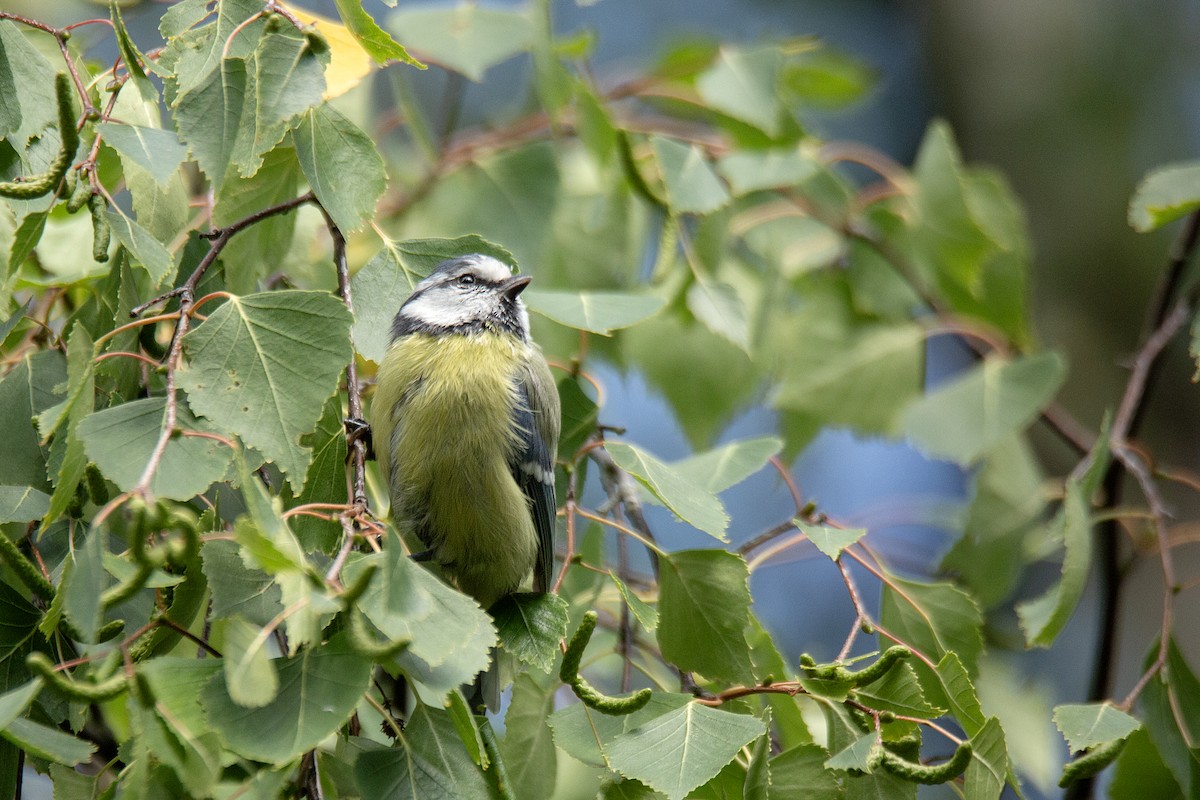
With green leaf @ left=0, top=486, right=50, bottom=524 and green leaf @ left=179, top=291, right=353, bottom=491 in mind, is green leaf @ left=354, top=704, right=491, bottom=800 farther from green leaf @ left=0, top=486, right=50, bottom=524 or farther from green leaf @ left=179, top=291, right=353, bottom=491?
green leaf @ left=0, top=486, right=50, bottom=524

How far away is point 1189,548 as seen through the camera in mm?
A: 4395

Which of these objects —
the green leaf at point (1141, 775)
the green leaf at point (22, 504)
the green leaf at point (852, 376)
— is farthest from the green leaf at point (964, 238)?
the green leaf at point (22, 504)

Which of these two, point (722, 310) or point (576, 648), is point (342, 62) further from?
point (576, 648)

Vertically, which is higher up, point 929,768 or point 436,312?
point 929,768

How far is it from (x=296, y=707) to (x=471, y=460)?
0.93 meters

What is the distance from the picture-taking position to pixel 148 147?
5.09 ft

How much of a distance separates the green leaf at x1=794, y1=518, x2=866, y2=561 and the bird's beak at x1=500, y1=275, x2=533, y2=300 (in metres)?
0.94

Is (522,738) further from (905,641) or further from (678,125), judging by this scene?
(678,125)

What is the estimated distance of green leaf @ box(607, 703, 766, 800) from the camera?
149 cm

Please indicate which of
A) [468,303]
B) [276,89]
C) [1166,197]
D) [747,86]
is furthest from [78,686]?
[747,86]

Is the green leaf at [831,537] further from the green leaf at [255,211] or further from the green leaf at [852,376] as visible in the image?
the green leaf at [852,376]

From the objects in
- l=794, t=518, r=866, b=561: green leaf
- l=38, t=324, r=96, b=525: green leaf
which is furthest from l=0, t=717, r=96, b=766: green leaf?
l=794, t=518, r=866, b=561: green leaf

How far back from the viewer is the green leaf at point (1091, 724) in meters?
1.75

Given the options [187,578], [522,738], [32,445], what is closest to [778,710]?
[522,738]
